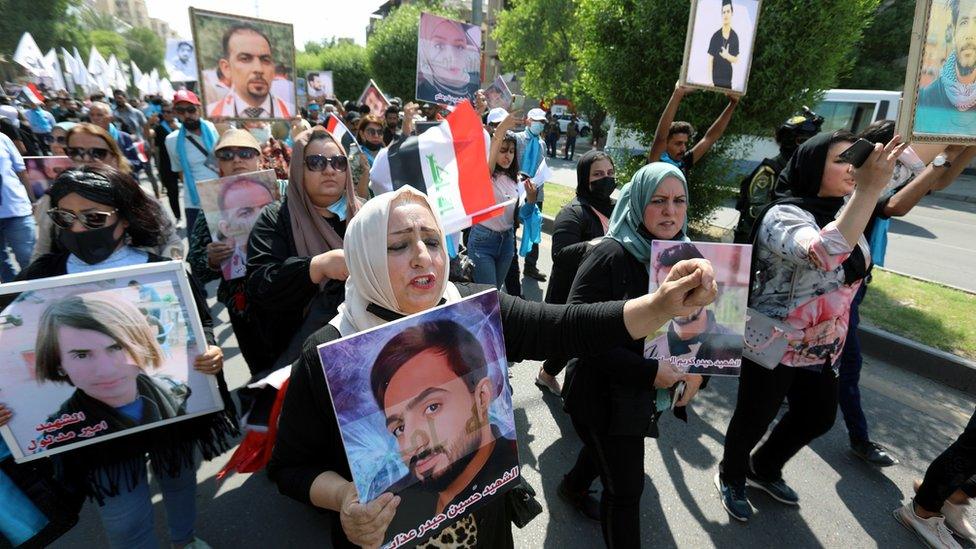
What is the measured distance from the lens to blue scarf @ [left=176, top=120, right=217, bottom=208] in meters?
4.88

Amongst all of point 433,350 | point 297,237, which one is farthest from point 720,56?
point 433,350

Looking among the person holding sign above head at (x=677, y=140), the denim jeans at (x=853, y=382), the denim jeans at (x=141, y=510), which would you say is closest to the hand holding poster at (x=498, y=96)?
the person holding sign above head at (x=677, y=140)

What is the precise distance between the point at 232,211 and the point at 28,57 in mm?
20247

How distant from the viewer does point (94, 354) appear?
1.58m

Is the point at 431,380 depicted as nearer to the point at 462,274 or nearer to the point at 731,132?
the point at 462,274

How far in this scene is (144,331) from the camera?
1659 mm

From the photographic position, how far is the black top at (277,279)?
207 cm

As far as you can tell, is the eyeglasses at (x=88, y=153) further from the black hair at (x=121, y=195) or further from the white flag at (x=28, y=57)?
the white flag at (x=28, y=57)

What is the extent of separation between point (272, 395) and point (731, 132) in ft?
23.3

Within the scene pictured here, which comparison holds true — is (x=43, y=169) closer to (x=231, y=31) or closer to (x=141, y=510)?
(x=231, y=31)

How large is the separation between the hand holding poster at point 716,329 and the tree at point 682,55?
5210 mm

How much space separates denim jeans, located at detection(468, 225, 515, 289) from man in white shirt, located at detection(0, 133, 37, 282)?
14.0ft

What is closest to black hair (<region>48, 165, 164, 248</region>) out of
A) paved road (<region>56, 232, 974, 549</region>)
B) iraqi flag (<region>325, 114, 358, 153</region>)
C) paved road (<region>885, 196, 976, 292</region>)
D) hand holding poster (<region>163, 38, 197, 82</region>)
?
paved road (<region>56, 232, 974, 549</region>)

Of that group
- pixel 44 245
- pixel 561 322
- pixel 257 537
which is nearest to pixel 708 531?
pixel 561 322
